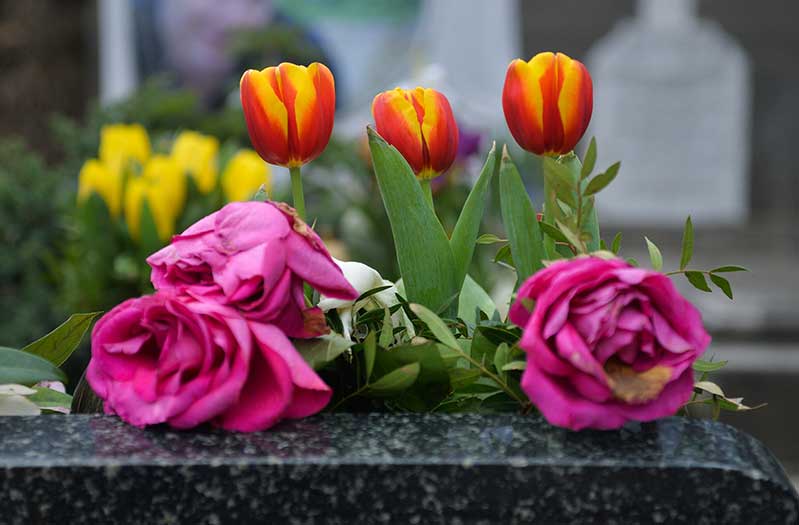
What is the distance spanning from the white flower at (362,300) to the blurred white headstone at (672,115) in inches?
190

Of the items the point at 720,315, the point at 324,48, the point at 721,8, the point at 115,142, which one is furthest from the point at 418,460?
the point at 721,8

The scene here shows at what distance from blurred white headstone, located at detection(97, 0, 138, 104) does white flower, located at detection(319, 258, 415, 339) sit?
182 inches

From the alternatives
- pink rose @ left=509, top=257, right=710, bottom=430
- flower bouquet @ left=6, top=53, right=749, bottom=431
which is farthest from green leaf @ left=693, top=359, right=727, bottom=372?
pink rose @ left=509, top=257, right=710, bottom=430

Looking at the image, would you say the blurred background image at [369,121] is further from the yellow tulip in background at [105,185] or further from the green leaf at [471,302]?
the green leaf at [471,302]

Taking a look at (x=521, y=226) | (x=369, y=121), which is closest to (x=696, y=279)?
(x=521, y=226)

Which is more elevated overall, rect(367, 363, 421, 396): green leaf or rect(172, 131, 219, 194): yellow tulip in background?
rect(172, 131, 219, 194): yellow tulip in background

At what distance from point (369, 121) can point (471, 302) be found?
413 centimetres

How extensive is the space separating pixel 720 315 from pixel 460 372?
145 inches

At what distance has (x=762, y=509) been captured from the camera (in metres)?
0.65

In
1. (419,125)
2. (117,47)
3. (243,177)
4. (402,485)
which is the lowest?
(402,485)

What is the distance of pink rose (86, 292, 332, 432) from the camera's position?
0.69 meters

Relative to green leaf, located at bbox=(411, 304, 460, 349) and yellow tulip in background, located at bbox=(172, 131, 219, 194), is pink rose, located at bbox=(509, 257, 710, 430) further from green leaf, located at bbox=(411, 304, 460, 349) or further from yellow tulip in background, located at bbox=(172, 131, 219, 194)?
yellow tulip in background, located at bbox=(172, 131, 219, 194)

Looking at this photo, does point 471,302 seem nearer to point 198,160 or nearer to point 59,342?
point 59,342

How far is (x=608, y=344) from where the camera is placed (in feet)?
2.19
